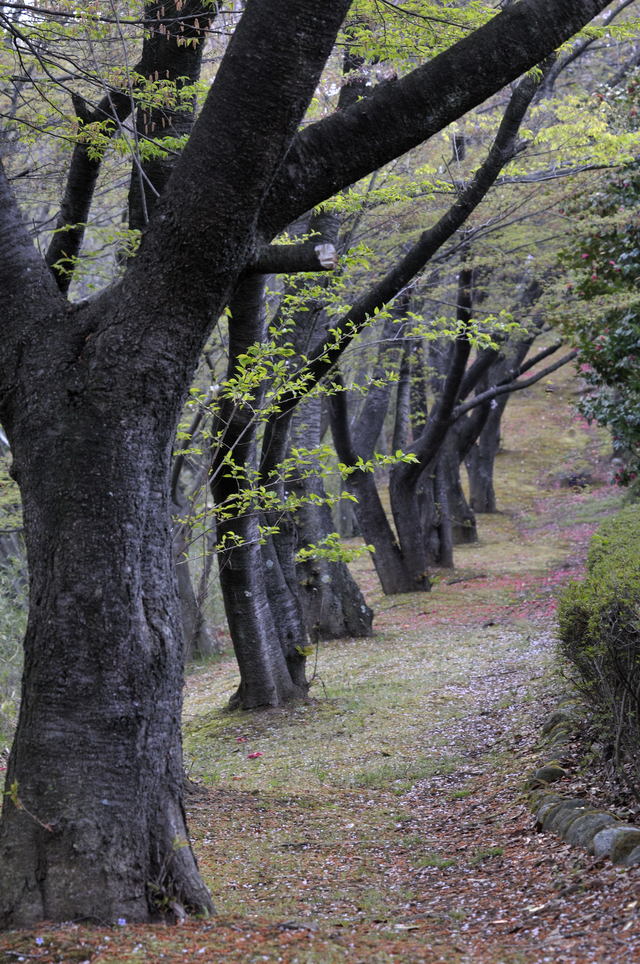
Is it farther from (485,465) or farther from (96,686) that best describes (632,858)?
(485,465)

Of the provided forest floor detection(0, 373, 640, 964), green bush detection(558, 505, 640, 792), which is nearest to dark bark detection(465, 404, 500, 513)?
forest floor detection(0, 373, 640, 964)

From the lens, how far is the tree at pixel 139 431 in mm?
3357

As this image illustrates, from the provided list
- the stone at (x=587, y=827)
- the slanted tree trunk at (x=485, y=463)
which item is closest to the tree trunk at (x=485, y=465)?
the slanted tree trunk at (x=485, y=463)

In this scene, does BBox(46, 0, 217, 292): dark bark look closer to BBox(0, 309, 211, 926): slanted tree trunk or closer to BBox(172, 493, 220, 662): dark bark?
BBox(0, 309, 211, 926): slanted tree trunk

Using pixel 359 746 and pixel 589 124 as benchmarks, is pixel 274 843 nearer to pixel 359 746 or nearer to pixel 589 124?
pixel 359 746

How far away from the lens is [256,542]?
8406 mm

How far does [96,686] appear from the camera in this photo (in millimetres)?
3402

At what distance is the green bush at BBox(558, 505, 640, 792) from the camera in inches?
167

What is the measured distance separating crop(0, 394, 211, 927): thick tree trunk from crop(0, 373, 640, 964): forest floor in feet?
0.69

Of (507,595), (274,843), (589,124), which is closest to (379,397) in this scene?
(507,595)

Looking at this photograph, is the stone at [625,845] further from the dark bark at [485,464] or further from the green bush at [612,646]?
the dark bark at [485,464]

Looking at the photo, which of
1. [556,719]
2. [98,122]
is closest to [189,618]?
[556,719]

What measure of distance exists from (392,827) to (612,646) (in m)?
2.19

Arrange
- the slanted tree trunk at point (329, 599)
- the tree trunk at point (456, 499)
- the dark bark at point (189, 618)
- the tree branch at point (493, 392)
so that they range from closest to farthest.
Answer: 1. the slanted tree trunk at point (329, 599)
2. the dark bark at point (189, 618)
3. the tree branch at point (493, 392)
4. the tree trunk at point (456, 499)
